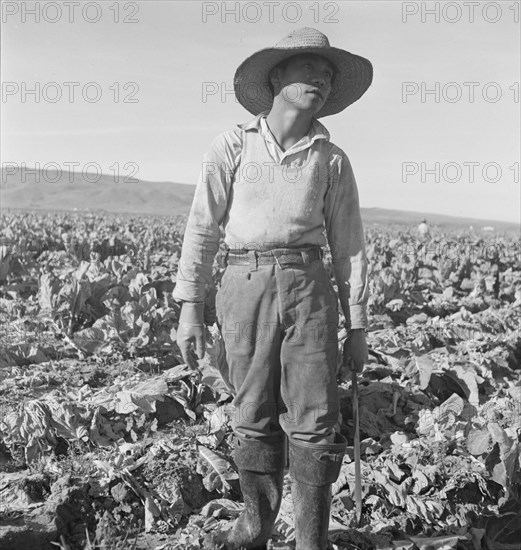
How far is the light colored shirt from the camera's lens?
107 inches

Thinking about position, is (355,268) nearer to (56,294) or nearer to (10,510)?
(10,510)

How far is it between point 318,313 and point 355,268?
0.30 m

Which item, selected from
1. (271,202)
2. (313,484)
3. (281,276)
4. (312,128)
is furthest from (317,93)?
(313,484)

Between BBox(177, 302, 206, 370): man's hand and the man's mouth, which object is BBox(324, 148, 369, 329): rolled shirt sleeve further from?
BBox(177, 302, 206, 370): man's hand

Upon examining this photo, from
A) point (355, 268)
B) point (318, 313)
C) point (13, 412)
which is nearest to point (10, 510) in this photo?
point (13, 412)

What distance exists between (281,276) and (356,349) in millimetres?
538

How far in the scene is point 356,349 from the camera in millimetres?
2959

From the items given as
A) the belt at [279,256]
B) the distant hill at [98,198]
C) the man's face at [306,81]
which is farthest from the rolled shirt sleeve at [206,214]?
the distant hill at [98,198]

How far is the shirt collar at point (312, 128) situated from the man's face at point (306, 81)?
3.6 inches

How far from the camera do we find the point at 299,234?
2.74 metres

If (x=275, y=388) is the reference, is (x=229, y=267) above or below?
above

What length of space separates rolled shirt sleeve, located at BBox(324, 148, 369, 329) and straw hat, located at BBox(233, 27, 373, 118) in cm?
34

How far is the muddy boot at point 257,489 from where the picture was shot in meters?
2.83

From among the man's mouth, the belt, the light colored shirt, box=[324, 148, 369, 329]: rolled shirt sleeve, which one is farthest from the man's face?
the belt
